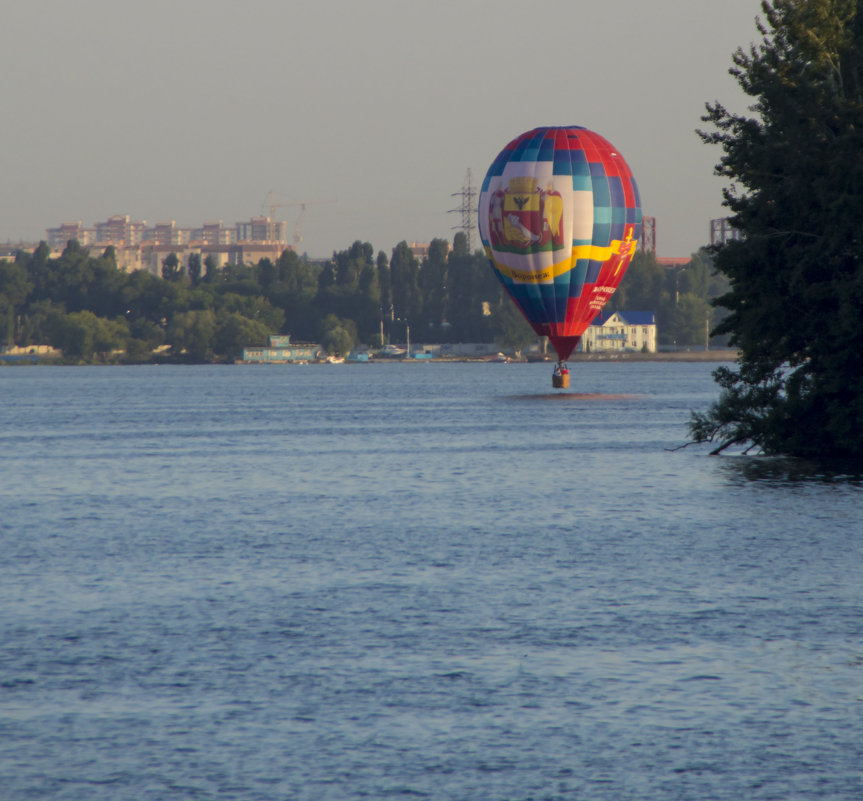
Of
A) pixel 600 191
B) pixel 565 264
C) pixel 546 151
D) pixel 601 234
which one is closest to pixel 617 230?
pixel 601 234

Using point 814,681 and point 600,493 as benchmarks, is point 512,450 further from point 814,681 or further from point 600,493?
point 814,681

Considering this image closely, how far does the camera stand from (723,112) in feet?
164

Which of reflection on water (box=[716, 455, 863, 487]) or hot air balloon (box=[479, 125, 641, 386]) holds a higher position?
hot air balloon (box=[479, 125, 641, 386])

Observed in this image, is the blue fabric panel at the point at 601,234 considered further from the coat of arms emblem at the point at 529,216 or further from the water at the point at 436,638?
the water at the point at 436,638

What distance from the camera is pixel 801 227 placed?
48.6m

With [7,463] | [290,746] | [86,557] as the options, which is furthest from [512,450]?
[290,746]

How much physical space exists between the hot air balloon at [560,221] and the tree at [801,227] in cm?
5059

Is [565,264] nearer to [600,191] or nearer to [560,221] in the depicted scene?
[560,221]

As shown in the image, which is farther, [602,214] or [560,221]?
[602,214]

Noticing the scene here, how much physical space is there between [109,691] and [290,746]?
3.34 m

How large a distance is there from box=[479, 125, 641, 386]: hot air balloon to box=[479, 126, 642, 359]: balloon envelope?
2.5 inches

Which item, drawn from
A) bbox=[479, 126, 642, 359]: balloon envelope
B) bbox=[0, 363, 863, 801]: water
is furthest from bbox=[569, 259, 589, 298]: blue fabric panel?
bbox=[0, 363, 863, 801]: water

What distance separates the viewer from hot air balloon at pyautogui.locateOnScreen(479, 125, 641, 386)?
101438mm

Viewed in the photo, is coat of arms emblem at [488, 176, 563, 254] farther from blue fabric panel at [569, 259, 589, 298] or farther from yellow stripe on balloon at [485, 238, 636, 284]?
blue fabric panel at [569, 259, 589, 298]
